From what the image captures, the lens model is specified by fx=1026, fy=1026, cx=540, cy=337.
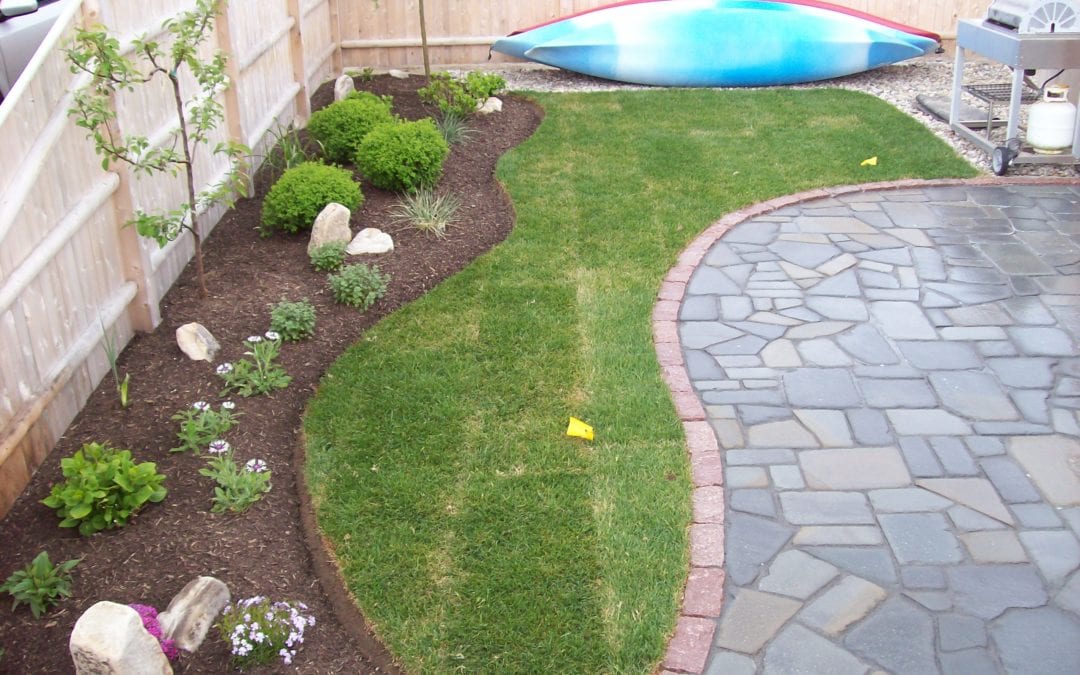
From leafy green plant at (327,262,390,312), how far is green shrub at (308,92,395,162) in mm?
2150

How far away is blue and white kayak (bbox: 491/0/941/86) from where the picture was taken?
1020 cm

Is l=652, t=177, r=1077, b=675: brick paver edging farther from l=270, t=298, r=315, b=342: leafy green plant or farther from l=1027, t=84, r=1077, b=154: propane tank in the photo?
l=1027, t=84, r=1077, b=154: propane tank

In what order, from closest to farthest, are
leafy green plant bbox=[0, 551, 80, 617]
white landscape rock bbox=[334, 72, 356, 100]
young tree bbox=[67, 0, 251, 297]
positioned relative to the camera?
leafy green plant bbox=[0, 551, 80, 617], young tree bbox=[67, 0, 251, 297], white landscape rock bbox=[334, 72, 356, 100]

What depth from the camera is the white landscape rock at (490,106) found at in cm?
915

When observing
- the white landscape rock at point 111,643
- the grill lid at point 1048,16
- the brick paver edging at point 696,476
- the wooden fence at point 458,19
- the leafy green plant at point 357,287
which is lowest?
the brick paver edging at point 696,476

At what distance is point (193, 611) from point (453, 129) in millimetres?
5606

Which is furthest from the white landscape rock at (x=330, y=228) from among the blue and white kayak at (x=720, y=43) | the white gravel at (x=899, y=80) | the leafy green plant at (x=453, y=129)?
the blue and white kayak at (x=720, y=43)

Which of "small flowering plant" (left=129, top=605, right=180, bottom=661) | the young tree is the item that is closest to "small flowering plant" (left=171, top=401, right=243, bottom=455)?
the young tree

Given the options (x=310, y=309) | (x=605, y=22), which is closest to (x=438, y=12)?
(x=605, y=22)

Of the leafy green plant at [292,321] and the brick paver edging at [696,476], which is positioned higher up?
the leafy green plant at [292,321]

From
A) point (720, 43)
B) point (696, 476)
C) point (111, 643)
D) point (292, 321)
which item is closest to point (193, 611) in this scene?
point (111, 643)

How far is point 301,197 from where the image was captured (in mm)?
6172

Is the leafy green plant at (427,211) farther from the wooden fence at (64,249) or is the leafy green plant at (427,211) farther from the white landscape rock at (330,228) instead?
the wooden fence at (64,249)

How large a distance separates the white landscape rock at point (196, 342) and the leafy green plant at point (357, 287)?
2.69 feet
